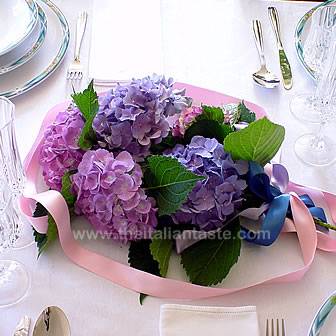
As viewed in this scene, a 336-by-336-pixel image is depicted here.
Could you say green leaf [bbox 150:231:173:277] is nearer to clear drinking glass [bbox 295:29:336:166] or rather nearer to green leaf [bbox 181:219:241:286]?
green leaf [bbox 181:219:241:286]

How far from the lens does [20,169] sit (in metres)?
0.69

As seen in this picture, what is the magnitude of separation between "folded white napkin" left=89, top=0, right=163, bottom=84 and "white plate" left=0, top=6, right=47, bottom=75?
8 centimetres

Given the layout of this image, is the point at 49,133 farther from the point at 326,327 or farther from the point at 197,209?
the point at 326,327

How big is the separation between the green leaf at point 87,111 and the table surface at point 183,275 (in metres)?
0.10

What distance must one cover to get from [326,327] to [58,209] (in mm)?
307

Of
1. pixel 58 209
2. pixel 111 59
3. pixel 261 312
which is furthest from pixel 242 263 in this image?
pixel 111 59

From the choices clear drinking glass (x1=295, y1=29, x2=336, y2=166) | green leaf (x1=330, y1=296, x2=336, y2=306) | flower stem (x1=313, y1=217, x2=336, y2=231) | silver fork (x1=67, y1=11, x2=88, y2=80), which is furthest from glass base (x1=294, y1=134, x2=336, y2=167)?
silver fork (x1=67, y1=11, x2=88, y2=80)

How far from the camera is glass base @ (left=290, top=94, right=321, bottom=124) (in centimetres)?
85

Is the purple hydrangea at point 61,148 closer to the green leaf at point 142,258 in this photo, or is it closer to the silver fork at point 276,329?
the green leaf at point 142,258

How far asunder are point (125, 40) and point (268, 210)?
0.39m

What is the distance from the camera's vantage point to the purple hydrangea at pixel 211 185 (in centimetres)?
65

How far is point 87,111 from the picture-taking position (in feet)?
2.26

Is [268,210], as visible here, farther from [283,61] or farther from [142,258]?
[283,61]

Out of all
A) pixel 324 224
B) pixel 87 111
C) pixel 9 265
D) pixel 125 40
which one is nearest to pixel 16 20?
pixel 125 40
